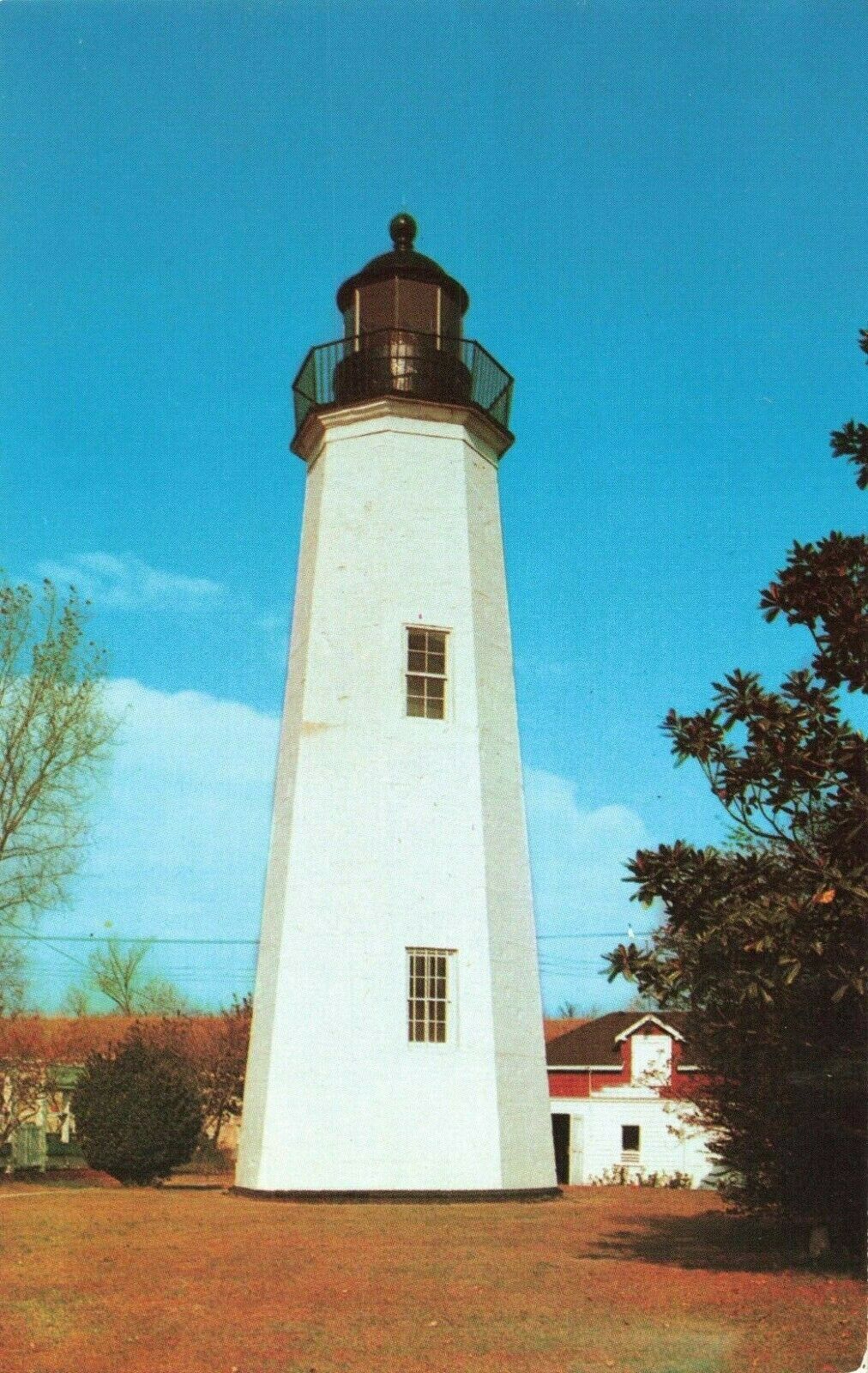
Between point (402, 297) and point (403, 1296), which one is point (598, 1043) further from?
point (403, 1296)

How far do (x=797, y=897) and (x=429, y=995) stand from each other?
861 centimetres

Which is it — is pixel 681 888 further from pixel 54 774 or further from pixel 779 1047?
pixel 54 774

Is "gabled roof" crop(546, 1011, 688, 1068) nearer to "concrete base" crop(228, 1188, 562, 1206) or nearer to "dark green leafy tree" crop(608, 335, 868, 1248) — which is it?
"concrete base" crop(228, 1188, 562, 1206)

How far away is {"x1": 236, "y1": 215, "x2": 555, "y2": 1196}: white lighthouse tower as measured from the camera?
16.9 metres

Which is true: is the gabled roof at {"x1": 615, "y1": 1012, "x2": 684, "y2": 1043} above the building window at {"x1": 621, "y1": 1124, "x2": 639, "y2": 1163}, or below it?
above

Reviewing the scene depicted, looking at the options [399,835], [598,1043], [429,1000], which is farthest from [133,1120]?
[598,1043]

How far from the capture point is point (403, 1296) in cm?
1023

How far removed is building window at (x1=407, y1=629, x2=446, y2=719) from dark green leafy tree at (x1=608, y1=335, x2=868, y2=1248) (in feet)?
24.2

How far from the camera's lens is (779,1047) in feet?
38.7

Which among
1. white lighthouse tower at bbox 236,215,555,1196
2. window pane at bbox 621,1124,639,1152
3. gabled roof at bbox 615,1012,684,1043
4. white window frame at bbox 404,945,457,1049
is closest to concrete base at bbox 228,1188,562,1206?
white lighthouse tower at bbox 236,215,555,1196

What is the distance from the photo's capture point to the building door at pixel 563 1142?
37375mm

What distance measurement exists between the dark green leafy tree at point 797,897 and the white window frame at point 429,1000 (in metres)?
5.88

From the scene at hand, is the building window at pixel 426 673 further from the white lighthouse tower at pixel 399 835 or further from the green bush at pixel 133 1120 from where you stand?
the green bush at pixel 133 1120

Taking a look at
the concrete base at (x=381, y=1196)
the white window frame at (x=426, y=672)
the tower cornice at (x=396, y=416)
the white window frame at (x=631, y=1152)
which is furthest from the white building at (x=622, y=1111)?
the tower cornice at (x=396, y=416)
